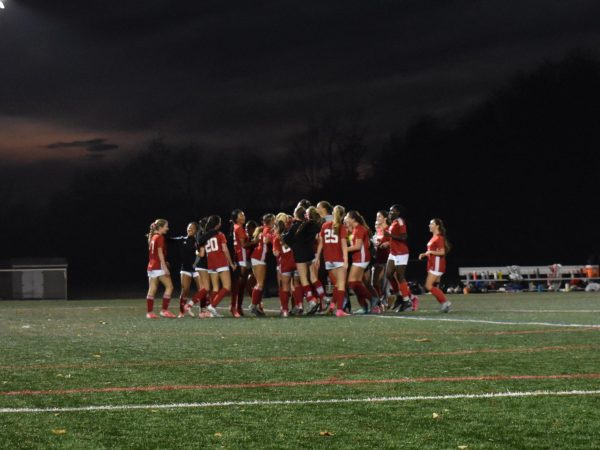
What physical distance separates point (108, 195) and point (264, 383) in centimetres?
6602

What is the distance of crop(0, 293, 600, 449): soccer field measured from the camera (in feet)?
19.0

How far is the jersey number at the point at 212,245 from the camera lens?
1870 centimetres

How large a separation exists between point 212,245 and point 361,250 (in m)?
2.70

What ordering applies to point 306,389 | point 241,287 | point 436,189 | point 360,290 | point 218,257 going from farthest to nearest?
point 436,189 → point 241,287 → point 360,290 → point 218,257 → point 306,389

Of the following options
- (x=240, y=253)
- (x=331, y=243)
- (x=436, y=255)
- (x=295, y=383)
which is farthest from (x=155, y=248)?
(x=295, y=383)

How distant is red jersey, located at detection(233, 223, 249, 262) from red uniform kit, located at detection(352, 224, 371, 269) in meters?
2.21

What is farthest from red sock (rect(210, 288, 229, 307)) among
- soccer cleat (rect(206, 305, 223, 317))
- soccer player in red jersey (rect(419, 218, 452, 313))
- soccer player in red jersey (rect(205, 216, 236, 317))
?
soccer player in red jersey (rect(419, 218, 452, 313))

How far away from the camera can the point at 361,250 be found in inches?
734

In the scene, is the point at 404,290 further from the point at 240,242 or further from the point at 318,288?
the point at 240,242

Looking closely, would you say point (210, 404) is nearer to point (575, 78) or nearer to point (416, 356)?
point (416, 356)

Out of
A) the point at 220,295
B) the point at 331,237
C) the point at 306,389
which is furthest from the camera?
the point at 220,295

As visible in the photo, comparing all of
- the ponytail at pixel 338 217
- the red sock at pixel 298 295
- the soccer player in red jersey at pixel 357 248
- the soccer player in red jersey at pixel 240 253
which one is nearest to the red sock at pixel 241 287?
the soccer player in red jersey at pixel 240 253

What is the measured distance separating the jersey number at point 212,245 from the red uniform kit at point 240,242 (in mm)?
699

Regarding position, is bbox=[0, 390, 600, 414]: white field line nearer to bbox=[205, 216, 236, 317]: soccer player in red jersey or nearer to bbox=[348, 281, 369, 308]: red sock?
bbox=[348, 281, 369, 308]: red sock
